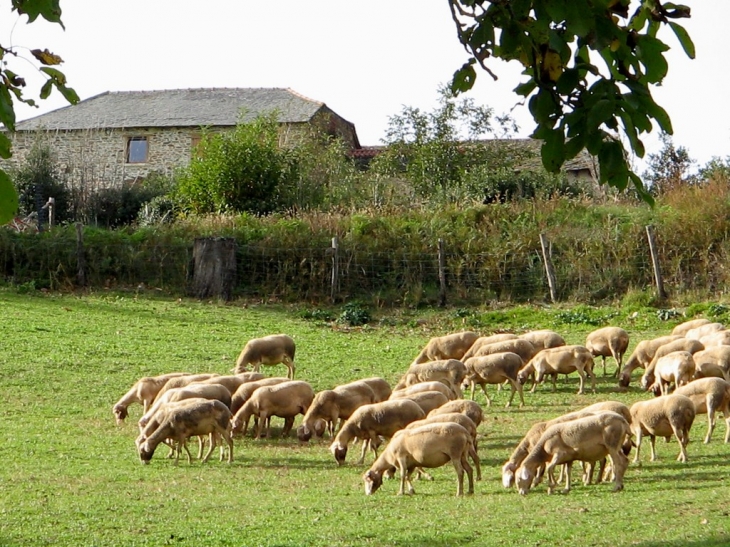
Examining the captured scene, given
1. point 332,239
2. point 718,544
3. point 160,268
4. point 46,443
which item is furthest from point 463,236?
point 718,544

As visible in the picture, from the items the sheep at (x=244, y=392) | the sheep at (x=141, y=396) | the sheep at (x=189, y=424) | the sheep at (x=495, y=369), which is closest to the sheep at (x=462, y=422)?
the sheep at (x=189, y=424)

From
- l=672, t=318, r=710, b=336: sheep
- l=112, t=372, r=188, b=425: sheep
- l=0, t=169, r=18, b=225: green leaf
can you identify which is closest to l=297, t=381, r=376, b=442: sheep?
l=112, t=372, r=188, b=425: sheep

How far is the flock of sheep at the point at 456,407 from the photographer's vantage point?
1112 centimetres

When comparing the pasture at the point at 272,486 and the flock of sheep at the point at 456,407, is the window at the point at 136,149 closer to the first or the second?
the pasture at the point at 272,486

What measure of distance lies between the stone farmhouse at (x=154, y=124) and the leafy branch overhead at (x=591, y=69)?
40.5m

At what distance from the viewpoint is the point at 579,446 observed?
1106 centimetres

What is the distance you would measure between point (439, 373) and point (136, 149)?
3651 centimetres

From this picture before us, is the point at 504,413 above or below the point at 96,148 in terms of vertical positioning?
below

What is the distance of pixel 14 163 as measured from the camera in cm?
4703

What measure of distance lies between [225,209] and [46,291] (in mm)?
8323

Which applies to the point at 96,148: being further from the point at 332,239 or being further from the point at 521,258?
the point at 521,258

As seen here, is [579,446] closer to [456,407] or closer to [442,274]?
[456,407]

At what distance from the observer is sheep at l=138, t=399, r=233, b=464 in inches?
511

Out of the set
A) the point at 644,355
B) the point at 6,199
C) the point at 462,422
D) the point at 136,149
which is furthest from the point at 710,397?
the point at 136,149
